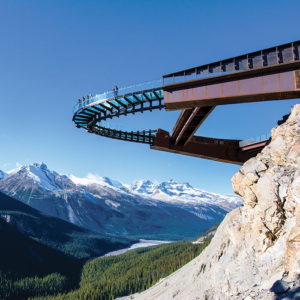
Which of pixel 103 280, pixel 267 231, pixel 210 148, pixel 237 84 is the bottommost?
pixel 103 280

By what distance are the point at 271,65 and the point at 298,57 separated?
1933 mm

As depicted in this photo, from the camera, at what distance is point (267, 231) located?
63.5ft

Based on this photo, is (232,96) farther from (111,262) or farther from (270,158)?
(111,262)

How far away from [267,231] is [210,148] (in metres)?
18.4

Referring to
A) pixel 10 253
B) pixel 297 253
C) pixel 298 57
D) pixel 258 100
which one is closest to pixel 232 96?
pixel 258 100

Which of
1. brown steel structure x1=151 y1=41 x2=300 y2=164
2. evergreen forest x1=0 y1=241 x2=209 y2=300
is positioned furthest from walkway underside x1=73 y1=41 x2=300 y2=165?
evergreen forest x1=0 y1=241 x2=209 y2=300

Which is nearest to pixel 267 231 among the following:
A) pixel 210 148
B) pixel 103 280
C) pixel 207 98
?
pixel 207 98

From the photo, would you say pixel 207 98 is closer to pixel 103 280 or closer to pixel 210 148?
pixel 210 148

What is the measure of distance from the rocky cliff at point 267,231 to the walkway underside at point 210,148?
35.0 ft

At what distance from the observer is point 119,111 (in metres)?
32.2

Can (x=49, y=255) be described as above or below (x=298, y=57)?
below

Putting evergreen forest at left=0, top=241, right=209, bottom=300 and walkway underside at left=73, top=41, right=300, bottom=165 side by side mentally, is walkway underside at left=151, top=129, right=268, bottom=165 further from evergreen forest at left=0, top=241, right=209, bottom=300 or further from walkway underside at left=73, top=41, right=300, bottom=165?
evergreen forest at left=0, top=241, right=209, bottom=300

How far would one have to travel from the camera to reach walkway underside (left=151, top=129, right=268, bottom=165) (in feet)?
112

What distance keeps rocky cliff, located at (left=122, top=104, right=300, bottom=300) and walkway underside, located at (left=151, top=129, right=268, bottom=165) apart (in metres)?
10.7
